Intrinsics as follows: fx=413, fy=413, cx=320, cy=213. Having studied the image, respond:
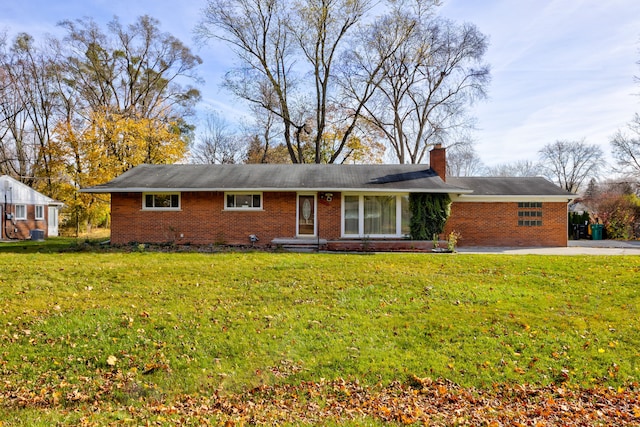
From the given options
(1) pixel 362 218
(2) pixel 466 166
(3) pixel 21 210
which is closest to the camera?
(1) pixel 362 218

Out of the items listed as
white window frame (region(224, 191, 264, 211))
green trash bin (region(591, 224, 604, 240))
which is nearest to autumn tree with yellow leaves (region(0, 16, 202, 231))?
white window frame (region(224, 191, 264, 211))

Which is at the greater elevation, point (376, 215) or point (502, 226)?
point (376, 215)

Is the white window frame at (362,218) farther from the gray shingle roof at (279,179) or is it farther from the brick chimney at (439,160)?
the brick chimney at (439,160)

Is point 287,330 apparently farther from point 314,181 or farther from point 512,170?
point 512,170

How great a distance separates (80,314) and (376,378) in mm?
4983

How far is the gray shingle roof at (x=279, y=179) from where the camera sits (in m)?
15.2

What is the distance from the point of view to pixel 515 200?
56.0 ft

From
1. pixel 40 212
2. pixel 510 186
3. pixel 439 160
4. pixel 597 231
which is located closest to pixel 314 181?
pixel 439 160

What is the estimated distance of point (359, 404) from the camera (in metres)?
4.47

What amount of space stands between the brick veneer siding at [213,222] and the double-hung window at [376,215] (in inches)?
21.8

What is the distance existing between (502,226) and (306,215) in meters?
8.16

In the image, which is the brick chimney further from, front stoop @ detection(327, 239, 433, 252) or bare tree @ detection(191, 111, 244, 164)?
bare tree @ detection(191, 111, 244, 164)

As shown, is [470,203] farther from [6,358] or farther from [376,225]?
[6,358]

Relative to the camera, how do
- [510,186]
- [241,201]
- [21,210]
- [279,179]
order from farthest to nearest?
[21,210] < [510,186] < [279,179] < [241,201]
